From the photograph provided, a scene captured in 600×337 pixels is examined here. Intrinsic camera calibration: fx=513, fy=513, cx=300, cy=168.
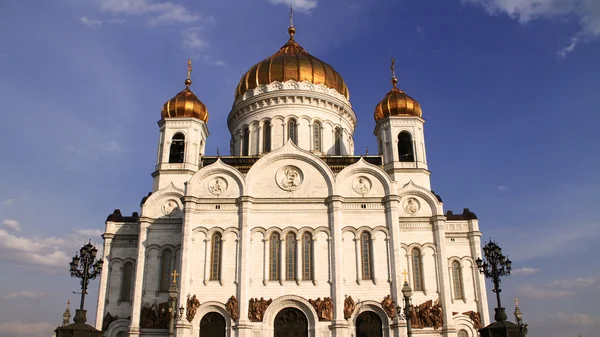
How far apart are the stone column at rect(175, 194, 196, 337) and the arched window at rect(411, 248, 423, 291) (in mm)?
10858

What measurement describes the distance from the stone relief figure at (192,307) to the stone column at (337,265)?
20.1ft

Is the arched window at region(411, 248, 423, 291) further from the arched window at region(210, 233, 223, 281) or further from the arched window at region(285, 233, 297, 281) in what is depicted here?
the arched window at region(210, 233, 223, 281)

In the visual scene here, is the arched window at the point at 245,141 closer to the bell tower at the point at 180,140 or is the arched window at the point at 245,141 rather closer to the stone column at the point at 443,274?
the bell tower at the point at 180,140

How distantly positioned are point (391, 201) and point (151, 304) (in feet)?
41.7

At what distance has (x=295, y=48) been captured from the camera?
36.3 meters

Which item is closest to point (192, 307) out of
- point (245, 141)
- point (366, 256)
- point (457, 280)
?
point (366, 256)

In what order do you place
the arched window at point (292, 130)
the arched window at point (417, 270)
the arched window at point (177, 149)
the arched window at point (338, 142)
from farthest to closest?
the arched window at point (338, 142) → the arched window at point (292, 130) → the arched window at point (177, 149) → the arched window at point (417, 270)

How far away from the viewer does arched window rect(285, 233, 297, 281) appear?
24234 millimetres

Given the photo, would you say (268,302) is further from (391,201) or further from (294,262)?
(391,201)

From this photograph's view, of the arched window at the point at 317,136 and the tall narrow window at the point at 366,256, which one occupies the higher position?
the arched window at the point at 317,136

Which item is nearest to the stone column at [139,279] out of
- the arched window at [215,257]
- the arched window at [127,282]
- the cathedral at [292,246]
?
the cathedral at [292,246]

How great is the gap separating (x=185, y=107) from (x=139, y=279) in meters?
10.3

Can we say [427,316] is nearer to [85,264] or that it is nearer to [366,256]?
[366,256]

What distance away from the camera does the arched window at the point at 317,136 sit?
3116 centimetres
